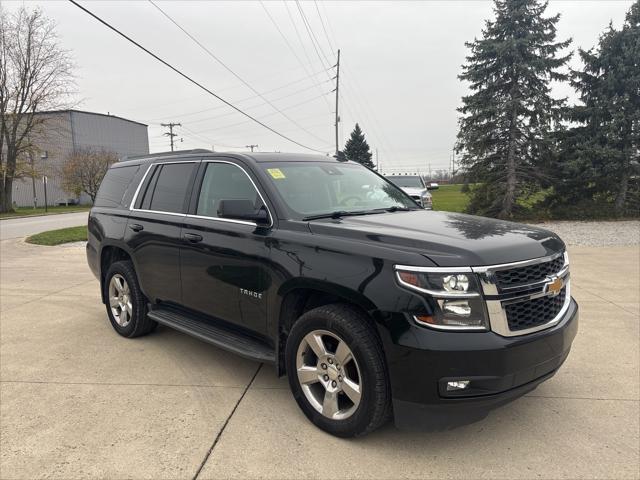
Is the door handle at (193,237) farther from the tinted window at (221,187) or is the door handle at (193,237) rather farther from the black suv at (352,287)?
the tinted window at (221,187)

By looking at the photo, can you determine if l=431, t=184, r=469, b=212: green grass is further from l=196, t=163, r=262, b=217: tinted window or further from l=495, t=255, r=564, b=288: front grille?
l=495, t=255, r=564, b=288: front grille

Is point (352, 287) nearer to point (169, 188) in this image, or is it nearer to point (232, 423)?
point (232, 423)

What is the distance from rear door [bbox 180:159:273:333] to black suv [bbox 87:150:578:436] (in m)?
0.01

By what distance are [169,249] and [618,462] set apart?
11.9 ft

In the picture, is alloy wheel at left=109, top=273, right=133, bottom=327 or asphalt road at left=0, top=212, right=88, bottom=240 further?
asphalt road at left=0, top=212, right=88, bottom=240

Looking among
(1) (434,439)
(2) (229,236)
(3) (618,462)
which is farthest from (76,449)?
(3) (618,462)

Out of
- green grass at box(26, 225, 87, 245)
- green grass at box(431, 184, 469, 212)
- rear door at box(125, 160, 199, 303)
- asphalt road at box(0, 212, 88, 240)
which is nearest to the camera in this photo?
rear door at box(125, 160, 199, 303)

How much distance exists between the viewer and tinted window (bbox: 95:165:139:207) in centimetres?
505

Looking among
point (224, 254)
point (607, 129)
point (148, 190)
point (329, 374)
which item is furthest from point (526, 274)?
point (607, 129)

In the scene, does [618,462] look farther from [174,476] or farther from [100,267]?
Result: [100,267]

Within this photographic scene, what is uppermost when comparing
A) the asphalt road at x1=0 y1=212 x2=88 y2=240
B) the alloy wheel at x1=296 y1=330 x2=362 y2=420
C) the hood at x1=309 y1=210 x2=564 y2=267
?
the hood at x1=309 y1=210 x2=564 y2=267

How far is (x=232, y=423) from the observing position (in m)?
3.15

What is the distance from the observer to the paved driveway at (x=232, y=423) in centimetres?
265

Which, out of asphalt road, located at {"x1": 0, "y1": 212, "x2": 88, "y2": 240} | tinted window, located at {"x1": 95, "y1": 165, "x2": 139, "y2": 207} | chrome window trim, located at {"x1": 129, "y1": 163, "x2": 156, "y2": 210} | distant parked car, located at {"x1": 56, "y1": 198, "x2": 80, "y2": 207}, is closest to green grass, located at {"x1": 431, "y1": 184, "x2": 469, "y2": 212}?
tinted window, located at {"x1": 95, "y1": 165, "x2": 139, "y2": 207}
